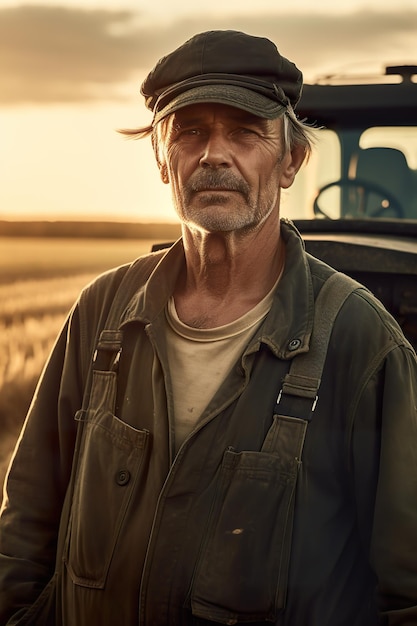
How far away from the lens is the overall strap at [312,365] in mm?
2367

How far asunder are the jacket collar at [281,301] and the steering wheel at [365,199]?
384 cm

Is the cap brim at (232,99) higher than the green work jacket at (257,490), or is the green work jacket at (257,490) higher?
the cap brim at (232,99)

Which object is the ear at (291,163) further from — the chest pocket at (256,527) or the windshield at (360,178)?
the windshield at (360,178)

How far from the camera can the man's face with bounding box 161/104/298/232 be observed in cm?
257

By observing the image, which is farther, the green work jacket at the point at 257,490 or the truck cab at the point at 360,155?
the truck cab at the point at 360,155

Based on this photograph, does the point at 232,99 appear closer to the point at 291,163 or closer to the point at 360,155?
the point at 291,163

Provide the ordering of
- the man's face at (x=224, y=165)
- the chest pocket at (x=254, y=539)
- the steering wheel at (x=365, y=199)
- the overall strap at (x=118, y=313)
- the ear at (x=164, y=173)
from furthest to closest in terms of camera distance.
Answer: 1. the steering wheel at (x=365, y=199)
2. the ear at (x=164, y=173)
3. the overall strap at (x=118, y=313)
4. the man's face at (x=224, y=165)
5. the chest pocket at (x=254, y=539)

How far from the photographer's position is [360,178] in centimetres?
668

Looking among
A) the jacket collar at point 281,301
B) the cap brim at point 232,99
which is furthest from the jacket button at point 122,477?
the cap brim at point 232,99

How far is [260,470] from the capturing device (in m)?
2.35

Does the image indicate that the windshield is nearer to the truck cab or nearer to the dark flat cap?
the truck cab

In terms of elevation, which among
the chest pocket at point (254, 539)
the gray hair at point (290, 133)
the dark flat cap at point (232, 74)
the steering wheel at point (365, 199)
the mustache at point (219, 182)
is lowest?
the chest pocket at point (254, 539)

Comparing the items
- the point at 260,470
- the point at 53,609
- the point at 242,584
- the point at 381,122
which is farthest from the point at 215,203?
the point at 381,122

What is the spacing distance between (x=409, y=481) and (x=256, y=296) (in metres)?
0.61
